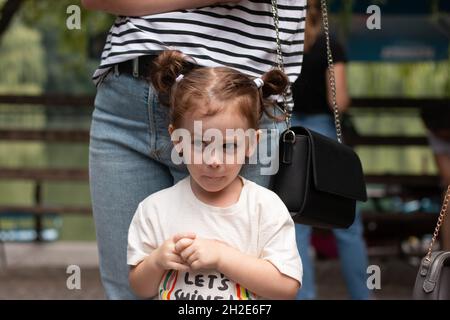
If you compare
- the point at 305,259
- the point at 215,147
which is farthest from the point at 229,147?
the point at 305,259

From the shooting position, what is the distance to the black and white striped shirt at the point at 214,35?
225 cm

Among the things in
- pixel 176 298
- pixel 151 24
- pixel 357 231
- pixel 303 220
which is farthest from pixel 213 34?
pixel 357 231

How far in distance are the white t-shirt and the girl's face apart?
0.21 ft

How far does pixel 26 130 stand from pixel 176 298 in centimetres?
564

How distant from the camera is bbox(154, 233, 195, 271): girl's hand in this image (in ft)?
6.56

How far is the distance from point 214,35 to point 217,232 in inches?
20.0

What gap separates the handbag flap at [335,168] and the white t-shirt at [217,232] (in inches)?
8.1

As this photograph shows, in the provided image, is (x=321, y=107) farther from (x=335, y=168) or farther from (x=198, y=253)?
(x=198, y=253)

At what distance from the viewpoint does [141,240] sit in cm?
212

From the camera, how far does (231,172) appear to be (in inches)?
81.7

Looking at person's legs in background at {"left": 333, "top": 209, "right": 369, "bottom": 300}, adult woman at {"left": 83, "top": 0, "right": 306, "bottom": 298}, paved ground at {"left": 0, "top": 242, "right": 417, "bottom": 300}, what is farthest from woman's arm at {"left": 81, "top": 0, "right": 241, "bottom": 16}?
paved ground at {"left": 0, "top": 242, "right": 417, "bottom": 300}

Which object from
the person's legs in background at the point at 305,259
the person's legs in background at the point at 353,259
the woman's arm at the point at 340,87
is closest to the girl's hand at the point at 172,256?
the person's legs in background at the point at 305,259

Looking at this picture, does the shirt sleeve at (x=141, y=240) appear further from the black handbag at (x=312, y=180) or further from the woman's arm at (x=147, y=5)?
the woman's arm at (x=147, y=5)
